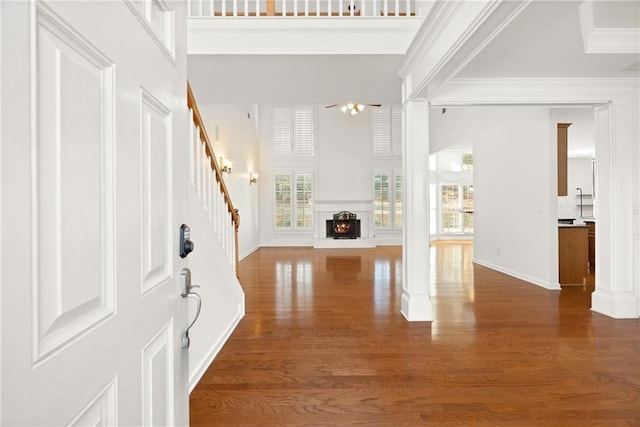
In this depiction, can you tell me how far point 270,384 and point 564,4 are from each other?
3.18 meters

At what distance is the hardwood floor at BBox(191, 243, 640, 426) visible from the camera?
2.09m

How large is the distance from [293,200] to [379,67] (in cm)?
756

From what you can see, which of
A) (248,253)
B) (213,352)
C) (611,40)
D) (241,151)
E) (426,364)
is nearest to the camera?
(426,364)

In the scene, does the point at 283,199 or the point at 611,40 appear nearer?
the point at 611,40

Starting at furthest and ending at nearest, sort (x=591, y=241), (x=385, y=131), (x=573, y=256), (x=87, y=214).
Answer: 1. (x=385, y=131)
2. (x=591, y=241)
3. (x=573, y=256)
4. (x=87, y=214)

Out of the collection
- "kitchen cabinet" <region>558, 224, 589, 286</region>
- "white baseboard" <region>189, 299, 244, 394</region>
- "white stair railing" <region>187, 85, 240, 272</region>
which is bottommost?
"white baseboard" <region>189, 299, 244, 394</region>

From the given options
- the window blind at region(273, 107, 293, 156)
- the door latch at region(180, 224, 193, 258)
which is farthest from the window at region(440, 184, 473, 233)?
the door latch at region(180, 224, 193, 258)

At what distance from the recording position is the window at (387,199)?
11.2 meters

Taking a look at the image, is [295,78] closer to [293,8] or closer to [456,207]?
[293,8]

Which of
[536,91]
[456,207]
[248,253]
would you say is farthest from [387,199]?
[536,91]

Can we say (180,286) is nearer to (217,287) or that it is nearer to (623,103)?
(217,287)

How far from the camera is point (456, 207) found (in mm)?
12281

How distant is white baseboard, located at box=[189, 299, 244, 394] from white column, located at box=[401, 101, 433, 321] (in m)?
1.72

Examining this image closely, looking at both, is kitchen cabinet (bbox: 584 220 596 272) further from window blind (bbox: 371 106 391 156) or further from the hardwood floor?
window blind (bbox: 371 106 391 156)
